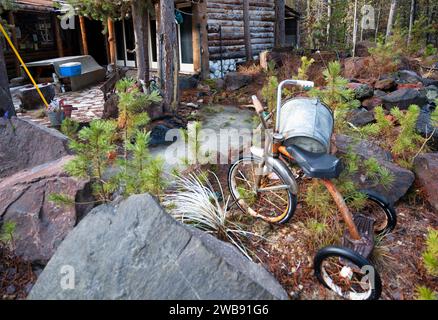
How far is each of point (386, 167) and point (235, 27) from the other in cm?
951

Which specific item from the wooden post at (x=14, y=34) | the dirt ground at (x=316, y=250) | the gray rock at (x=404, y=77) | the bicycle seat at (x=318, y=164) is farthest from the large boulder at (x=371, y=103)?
the wooden post at (x=14, y=34)

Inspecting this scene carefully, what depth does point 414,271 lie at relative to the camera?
2.54m

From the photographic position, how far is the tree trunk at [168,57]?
686 centimetres

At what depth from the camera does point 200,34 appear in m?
10.5

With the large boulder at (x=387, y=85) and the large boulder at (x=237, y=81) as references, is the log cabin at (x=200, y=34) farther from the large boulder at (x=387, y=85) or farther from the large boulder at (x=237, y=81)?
the large boulder at (x=387, y=85)

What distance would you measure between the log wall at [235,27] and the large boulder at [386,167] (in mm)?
8159

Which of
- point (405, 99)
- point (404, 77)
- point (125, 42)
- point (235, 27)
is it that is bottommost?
point (405, 99)

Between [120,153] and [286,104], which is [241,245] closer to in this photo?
[286,104]

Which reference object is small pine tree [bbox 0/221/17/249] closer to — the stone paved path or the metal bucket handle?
the metal bucket handle

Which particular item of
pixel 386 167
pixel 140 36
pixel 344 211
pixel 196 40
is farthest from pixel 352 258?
pixel 196 40

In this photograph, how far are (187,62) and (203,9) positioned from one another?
189 cm

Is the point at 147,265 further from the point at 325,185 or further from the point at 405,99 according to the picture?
the point at 405,99

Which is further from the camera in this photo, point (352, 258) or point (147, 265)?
point (352, 258)

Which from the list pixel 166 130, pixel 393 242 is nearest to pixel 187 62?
pixel 166 130
